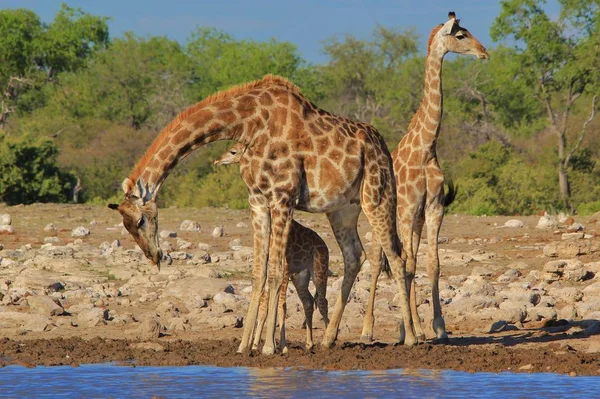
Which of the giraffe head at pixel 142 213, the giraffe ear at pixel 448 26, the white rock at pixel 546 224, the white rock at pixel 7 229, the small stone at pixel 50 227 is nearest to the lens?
the giraffe head at pixel 142 213

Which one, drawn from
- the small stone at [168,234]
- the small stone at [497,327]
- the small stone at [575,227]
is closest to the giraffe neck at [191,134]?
the small stone at [497,327]

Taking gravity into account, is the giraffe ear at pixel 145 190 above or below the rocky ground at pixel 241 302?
above

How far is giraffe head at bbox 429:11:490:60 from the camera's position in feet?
37.1

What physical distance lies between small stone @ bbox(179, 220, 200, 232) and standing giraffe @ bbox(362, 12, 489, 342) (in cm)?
952

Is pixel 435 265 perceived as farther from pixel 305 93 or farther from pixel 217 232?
pixel 305 93

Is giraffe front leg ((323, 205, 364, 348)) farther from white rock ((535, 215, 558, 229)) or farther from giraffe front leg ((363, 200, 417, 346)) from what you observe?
white rock ((535, 215, 558, 229))

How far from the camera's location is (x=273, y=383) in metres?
9.08

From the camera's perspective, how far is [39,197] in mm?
28828

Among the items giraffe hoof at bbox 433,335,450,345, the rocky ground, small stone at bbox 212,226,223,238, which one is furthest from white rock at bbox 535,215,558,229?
giraffe hoof at bbox 433,335,450,345

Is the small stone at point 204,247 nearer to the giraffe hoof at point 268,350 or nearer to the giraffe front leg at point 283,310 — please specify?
the giraffe front leg at point 283,310

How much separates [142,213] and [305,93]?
48.5 m

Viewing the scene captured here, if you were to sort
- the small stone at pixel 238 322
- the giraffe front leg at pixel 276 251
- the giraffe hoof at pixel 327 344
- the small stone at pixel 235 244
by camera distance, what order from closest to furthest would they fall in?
the giraffe front leg at pixel 276 251, the giraffe hoof at pixel 327 344, the small stone at pixel 238 322, the small stone at pixel 235 244

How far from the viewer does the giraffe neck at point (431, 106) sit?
11.5 meters

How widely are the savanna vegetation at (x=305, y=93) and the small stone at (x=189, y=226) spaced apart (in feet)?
25.8
